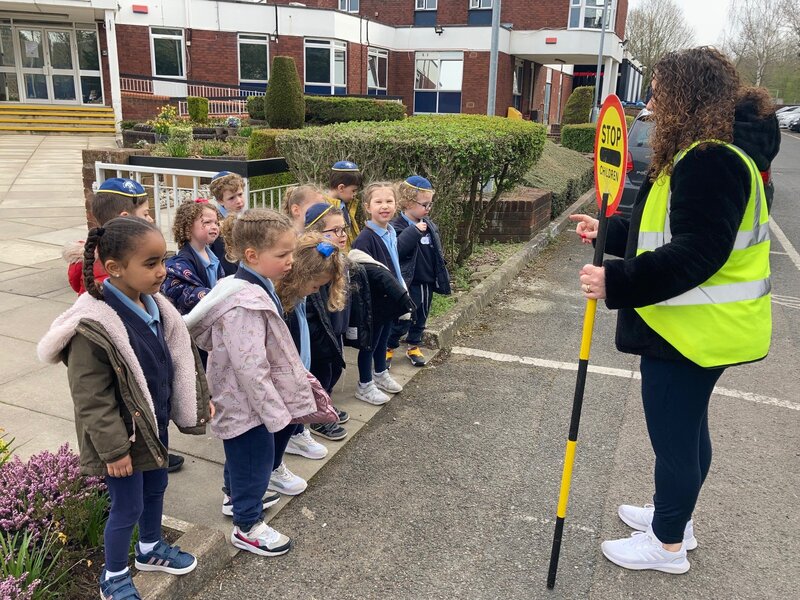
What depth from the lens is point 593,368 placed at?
5332 millimetres

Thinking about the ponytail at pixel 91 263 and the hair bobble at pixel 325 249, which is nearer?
the ponytail at pixel 91 263

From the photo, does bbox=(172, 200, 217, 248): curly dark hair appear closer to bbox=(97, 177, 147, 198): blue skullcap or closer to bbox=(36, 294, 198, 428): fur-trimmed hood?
bbox=(97, 177, 147, 198): blue skullcap

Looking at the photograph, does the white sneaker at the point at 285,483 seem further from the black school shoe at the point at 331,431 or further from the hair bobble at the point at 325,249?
the hair bobble at the point at 325,249

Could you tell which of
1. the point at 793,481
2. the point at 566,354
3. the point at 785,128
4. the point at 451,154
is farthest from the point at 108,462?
the point at 785,128

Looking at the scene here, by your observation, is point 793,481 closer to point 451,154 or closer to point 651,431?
point 651,431

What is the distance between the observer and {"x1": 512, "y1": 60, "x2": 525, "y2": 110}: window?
116 feet

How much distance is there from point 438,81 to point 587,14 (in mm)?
8214

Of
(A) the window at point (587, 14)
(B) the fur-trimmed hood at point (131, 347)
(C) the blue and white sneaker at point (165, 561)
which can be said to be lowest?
(C) the blue and white sneaker at point (165, 561)

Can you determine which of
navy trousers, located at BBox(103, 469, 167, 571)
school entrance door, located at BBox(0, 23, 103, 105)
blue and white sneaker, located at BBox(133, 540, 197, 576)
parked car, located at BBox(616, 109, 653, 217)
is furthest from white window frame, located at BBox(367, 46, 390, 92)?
navy trousers, located at BBox(103, 469, 167, 571)

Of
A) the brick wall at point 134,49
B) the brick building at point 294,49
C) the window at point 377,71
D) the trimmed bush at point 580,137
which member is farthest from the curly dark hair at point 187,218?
the window at point 377,71

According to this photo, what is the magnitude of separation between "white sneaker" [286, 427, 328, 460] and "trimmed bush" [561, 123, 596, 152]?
17992 millimetres

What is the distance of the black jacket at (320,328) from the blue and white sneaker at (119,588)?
1460 mm

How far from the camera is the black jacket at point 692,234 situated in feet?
7.64

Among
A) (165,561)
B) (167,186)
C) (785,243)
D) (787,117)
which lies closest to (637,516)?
(165,561)
